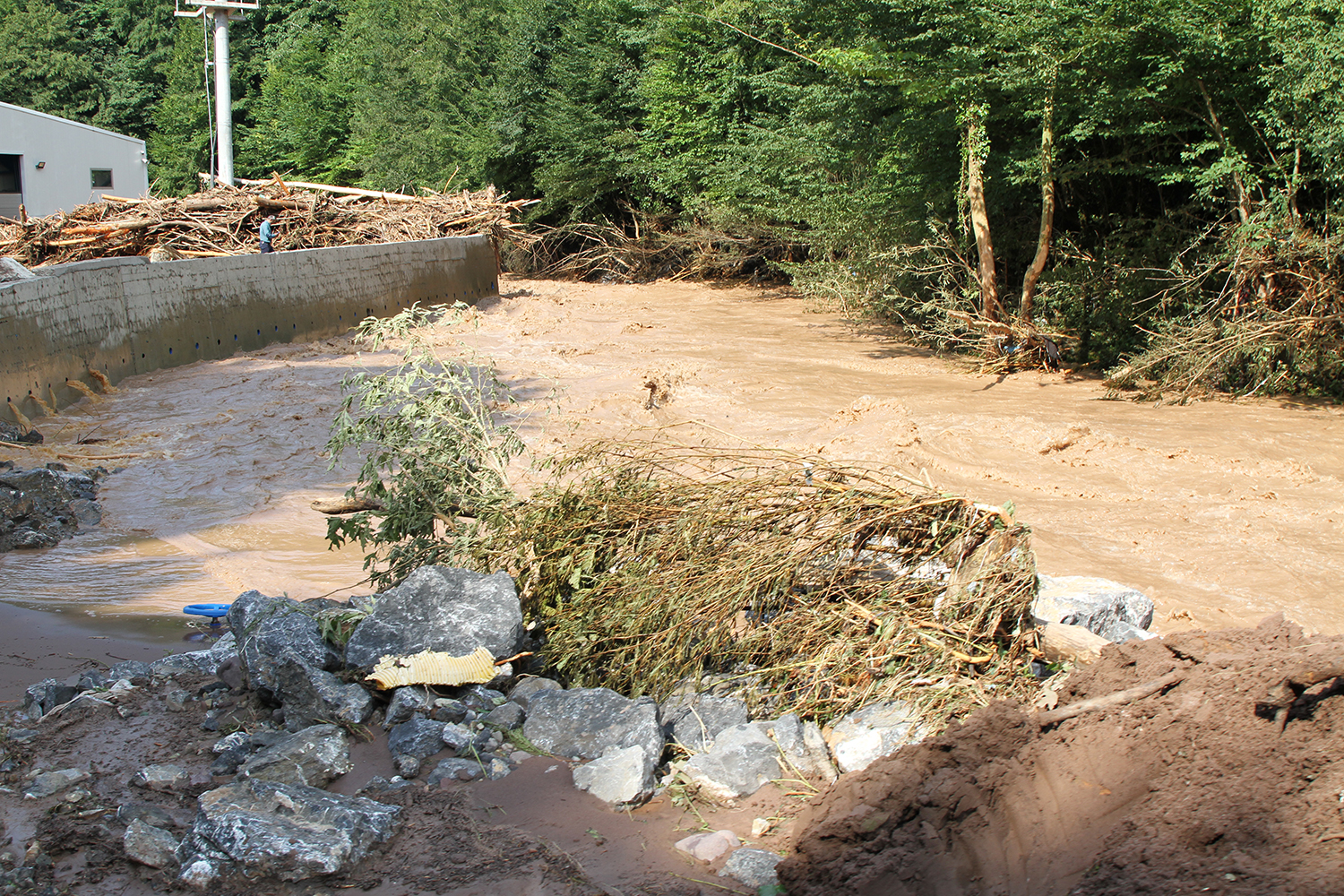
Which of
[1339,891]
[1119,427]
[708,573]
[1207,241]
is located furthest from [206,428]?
[1207,241]

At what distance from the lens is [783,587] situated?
4.33 m

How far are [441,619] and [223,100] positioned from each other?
2380 cm

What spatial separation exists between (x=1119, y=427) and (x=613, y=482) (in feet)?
20.7

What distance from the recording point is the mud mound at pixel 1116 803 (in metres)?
2.71

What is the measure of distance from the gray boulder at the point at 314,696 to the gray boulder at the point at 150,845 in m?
0.76

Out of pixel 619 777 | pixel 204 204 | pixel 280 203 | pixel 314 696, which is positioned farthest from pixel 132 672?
pixel 280 203

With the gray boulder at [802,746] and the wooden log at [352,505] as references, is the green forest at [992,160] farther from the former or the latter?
the wooden log at [352,505]

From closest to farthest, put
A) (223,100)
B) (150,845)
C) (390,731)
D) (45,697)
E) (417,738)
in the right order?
(150,845), (417,738), (390,731), (45,697), (223,100)

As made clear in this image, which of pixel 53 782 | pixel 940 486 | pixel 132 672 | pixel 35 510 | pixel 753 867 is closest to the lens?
pixel 753 867

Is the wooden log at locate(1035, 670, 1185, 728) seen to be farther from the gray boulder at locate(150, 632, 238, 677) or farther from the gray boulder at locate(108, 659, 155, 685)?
the gray boulder at locate(108, 659, 155, 685)

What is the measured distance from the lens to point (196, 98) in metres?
42.8

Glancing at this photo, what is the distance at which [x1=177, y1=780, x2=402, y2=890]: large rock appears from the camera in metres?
3.20

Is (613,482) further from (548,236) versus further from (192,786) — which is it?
(548,236)

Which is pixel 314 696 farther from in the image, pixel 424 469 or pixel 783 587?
pixel 783 587
